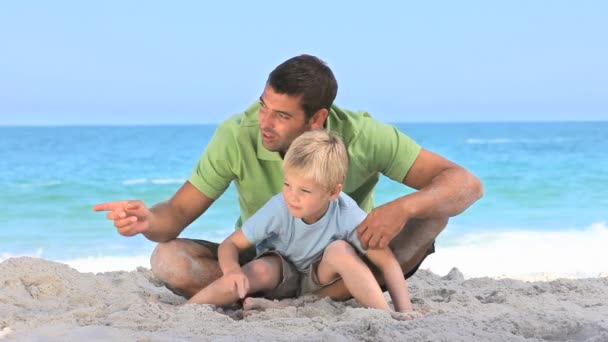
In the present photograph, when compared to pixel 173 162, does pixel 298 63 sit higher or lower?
lower

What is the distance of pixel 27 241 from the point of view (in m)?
8.12

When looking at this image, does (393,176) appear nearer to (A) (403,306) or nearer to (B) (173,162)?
(A) (403,306)

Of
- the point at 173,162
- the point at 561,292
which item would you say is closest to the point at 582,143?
the point at 173,162

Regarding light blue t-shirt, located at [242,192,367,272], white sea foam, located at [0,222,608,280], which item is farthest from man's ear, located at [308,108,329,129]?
white sea foam, located at [0,222,608,280]

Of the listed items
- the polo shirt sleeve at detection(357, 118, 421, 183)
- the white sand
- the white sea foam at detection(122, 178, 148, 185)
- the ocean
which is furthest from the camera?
the white sea foam at detection(122, 178, 148, 185)

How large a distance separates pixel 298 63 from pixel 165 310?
1.01 metres

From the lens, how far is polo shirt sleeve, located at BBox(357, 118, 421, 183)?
3.27m

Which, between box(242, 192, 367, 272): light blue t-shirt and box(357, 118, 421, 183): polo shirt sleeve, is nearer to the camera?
box(242, 192, 367, 272): light blue t-shirt

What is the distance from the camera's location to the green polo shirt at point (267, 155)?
3246mm

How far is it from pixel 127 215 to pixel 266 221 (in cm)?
50

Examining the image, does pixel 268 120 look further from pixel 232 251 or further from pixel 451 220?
pixel 451 220

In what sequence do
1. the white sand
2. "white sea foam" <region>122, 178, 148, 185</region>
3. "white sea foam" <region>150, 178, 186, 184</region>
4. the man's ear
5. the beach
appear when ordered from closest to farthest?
the white sand → the beach → the man's ear → "white sea foam" <region>122, 178, 148, 185</region> → "white sea foam" <region>150, 178, 186, 184</region>

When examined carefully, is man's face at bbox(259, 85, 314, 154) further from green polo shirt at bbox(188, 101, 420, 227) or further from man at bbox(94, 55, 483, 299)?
green polo shirt at bbox(188, 101, 420, 227)

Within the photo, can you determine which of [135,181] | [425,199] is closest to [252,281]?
[425,199]
